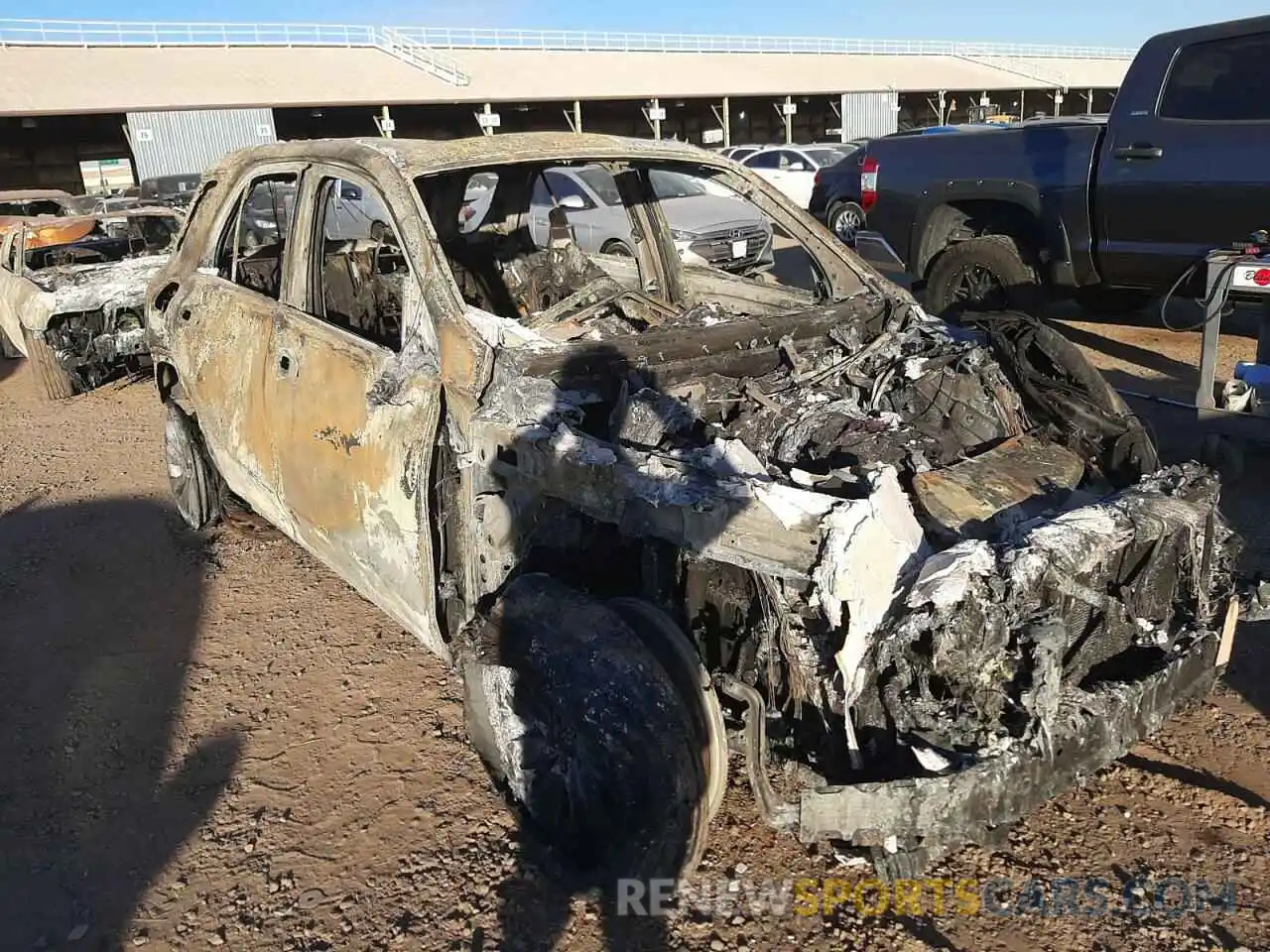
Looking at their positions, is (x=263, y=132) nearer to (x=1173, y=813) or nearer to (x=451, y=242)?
(x=451, y=242)

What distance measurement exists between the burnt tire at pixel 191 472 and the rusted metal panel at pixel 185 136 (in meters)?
20.8

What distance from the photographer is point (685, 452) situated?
256 cm

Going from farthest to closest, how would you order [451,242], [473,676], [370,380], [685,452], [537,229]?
[537,229], [451,242], [370,380], [473,676], [685,452]

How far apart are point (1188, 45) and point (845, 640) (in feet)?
19.5

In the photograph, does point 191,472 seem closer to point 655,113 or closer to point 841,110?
point 655,113

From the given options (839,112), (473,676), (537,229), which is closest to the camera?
(473,676)

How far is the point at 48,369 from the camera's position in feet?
26.2

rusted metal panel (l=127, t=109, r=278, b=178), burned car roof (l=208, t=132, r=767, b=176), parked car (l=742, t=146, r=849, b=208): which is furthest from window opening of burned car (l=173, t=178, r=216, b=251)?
rusted metal panel (l=127, t=109, r=278, b=178)

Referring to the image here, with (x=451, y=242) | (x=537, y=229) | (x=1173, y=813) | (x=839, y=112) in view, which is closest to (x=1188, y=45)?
(x=537, y=229)

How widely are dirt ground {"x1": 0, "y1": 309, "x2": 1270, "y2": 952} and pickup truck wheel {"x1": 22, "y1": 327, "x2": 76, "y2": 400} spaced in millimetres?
3949

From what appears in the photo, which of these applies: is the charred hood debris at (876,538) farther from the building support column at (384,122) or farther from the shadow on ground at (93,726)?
the building support column at (384,122)

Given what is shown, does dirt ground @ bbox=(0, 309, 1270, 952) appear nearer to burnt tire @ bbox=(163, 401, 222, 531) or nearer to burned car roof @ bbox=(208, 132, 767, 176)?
burnt tire @ bbox=(163, 401, 222, 531)

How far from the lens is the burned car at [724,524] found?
7.04ft

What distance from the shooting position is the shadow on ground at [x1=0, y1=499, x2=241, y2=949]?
2.81 m
